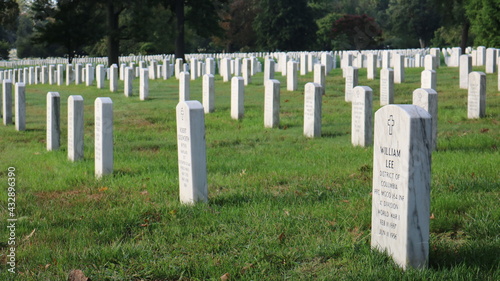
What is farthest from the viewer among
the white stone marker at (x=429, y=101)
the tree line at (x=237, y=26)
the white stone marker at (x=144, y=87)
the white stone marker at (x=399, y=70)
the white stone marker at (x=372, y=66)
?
the tree line at (x=237, y=26)

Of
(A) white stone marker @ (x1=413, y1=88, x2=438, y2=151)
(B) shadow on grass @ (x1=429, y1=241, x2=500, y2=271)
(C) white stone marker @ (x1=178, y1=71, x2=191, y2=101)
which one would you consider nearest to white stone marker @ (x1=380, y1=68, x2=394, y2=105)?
(C) white stone marker @ (x1=178, y1=71, x2=191, y2=101)

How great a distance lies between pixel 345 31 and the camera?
6825cm

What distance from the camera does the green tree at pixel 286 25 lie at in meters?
63.1

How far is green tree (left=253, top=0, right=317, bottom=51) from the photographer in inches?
A: 2484

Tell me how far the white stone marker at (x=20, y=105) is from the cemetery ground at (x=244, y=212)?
1516 mm

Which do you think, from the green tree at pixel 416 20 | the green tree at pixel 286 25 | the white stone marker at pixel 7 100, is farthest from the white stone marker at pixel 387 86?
the green tree at pixel 416 20

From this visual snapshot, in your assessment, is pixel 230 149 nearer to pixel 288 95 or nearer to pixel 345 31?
pixel 288 95

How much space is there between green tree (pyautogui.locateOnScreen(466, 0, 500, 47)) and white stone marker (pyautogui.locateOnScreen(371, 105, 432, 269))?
2776cm

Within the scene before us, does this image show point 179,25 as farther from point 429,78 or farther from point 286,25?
point 429,78

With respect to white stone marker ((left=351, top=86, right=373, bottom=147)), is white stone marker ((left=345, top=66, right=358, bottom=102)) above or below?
above

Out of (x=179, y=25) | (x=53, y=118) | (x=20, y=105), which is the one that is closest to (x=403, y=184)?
(x=53, y=118)

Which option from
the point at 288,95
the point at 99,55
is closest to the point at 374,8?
the point at 99,55

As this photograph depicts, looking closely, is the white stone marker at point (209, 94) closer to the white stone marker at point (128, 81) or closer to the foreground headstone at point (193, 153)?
the white stone marker at point (128, 81)

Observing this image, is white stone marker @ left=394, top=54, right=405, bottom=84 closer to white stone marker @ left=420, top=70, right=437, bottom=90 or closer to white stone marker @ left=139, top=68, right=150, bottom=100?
white stone marker @ left=420, top=70, right=437, bottom=90
